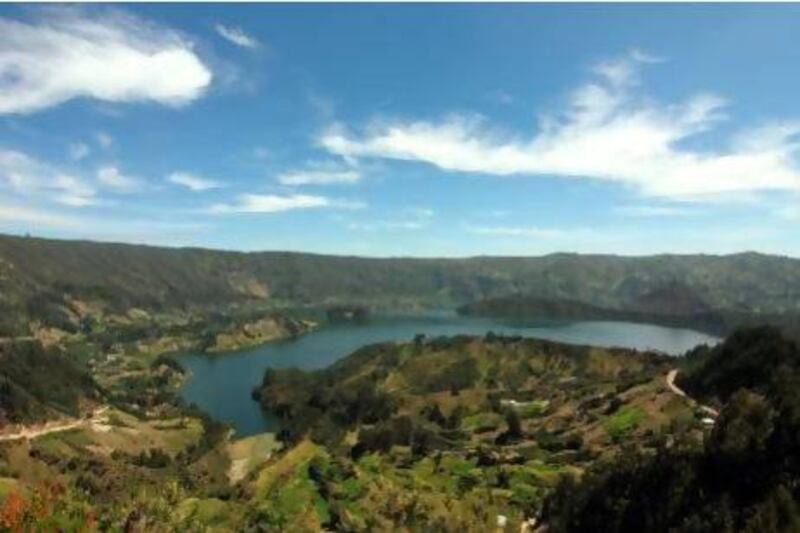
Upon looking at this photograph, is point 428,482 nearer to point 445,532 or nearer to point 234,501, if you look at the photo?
point 234,501

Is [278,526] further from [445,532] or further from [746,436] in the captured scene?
[746,436]

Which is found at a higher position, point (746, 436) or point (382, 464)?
point (746, 436)

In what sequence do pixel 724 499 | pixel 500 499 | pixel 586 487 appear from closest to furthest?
pixel 724 499
pixel 586 487
pixel 500 499

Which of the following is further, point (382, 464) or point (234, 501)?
point (382, 464)

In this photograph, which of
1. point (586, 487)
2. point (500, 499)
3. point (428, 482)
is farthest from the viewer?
point (428, 482)

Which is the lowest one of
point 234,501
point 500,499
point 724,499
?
point 234,501

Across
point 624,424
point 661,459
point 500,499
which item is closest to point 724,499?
point 661,459

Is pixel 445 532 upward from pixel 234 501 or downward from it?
upward

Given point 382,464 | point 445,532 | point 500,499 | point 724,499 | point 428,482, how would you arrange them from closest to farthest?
point 724,499 < point 445,532 < point 500,499 < point 428,482 < point 382,464

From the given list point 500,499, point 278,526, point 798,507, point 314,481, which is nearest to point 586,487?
point 500,499
